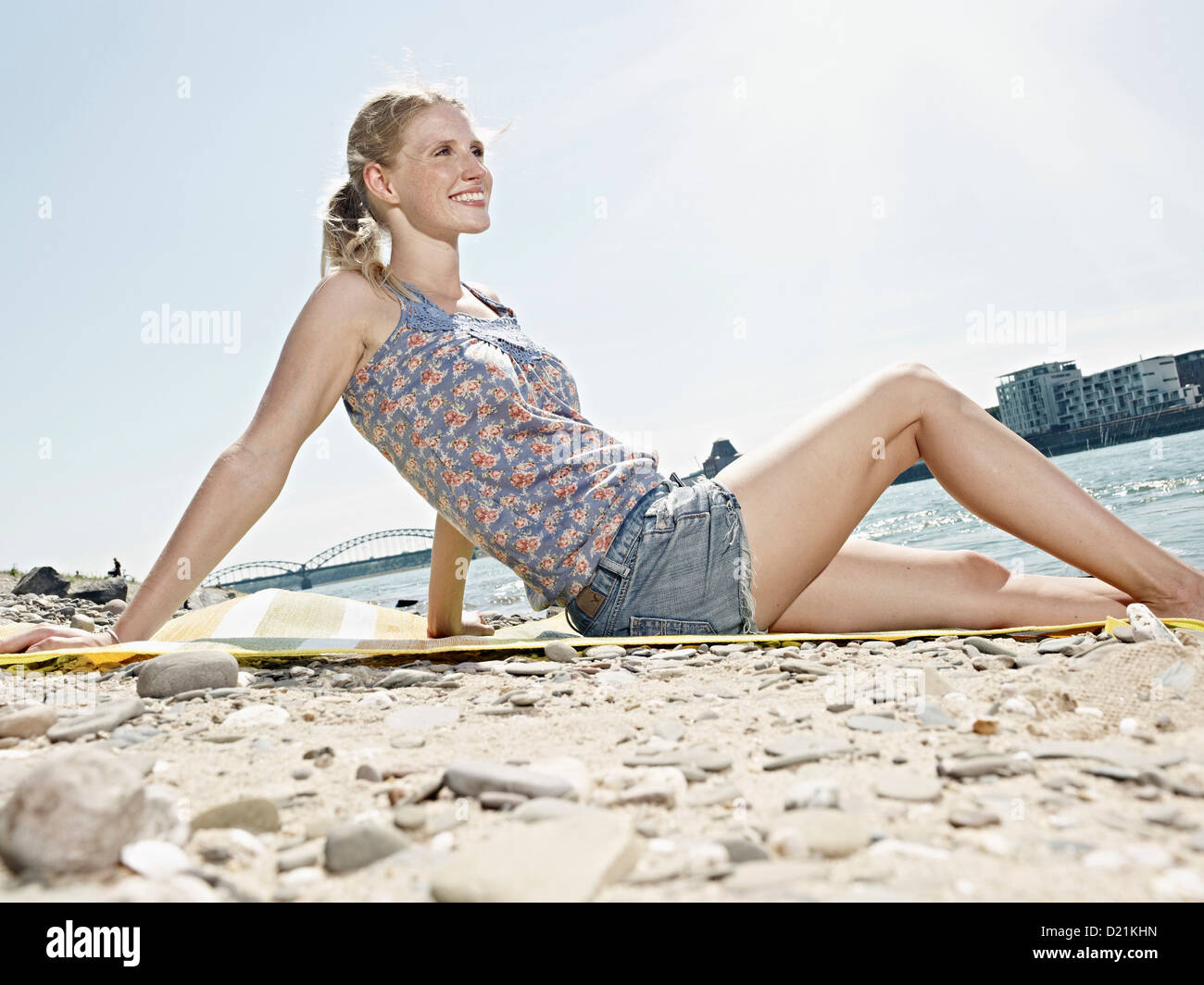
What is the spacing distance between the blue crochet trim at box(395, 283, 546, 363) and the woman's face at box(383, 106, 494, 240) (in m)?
0.30

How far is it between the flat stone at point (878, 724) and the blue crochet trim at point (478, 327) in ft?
5.60

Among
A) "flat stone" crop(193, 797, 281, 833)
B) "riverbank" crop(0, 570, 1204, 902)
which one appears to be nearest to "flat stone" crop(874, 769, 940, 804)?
"riverbank" crop(0, 570, 1204, 902)

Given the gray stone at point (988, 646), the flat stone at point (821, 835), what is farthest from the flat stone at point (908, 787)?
the gray stone at point (988, 646)

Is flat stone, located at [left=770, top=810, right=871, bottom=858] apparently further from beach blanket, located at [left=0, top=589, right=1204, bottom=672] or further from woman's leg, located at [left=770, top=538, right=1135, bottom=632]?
woman's leg, located at [left=770, top=538, right=1135, bottom=632]

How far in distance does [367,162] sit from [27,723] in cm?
211

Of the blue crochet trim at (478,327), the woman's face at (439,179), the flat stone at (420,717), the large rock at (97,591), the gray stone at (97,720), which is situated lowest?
the large rock at (97,591)

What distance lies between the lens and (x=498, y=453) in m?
2.64

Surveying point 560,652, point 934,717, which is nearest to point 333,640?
point 560,652

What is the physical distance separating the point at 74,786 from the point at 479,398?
1.71 meters

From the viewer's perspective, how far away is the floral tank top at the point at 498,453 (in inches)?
104

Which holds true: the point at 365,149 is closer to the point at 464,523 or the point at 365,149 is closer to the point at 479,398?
the point at 479,398

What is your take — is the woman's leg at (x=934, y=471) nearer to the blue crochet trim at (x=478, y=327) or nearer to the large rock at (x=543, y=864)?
the blue crochet trim at (x=478, y=327)

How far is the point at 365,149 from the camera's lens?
3.08m
